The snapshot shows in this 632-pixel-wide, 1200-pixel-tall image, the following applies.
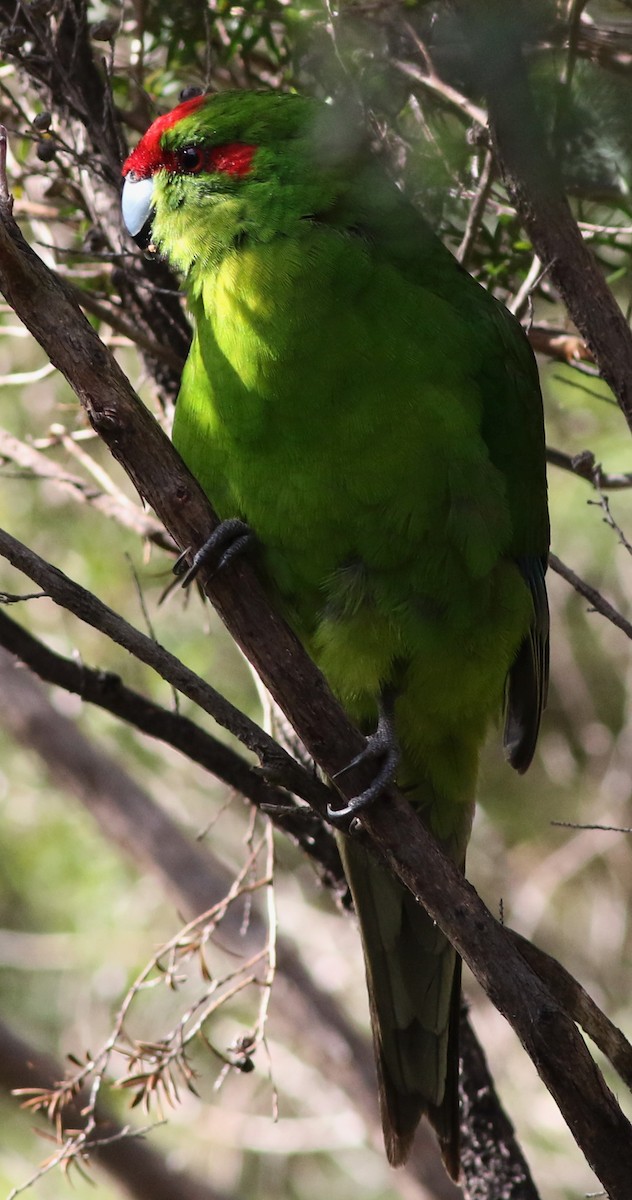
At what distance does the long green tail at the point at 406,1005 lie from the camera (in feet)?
8.93

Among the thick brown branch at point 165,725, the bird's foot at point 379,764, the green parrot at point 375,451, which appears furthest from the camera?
the thick brown branch at point 165,725

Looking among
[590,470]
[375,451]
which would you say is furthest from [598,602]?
[375,451]

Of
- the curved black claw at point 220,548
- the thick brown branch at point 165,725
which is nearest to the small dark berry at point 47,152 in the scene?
the curved black claw at point 220,548

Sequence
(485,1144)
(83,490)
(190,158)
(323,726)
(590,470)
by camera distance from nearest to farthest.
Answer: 1. (323,726)
2. (590,470)
3. (190,158)
4. (485,1144)
5. (83,490)

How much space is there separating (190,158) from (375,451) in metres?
0.93

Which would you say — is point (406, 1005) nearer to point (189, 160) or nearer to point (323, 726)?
point (323, 726)

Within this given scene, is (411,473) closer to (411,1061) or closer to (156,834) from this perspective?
(411,1061)

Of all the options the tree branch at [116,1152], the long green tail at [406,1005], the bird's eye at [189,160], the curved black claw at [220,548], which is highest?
the bird's eye at [189,160]

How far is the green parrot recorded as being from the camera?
2477 mm

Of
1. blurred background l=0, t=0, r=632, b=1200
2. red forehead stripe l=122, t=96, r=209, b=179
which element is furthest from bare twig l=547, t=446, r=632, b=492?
red forehead stripe l=122, t=96, r=209, b=179

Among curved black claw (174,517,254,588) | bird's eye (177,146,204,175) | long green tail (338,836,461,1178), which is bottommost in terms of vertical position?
long green tail (338,836,461,1178)

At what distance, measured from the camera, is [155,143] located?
9.20 ft

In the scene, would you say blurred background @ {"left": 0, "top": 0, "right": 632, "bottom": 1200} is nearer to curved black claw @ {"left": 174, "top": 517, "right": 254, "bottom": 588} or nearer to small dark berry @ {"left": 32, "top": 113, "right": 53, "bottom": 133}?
small dark berry @ {"left": 32, "top": 113, "right": 53, "bottom": 133}

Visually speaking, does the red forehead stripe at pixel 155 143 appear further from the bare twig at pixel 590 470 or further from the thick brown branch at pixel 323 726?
the bare twig at pixel 590 470
